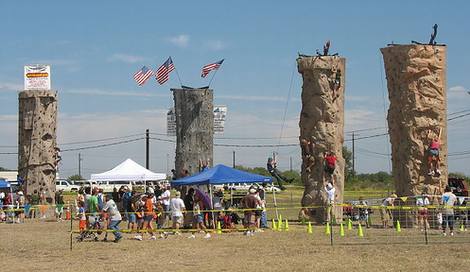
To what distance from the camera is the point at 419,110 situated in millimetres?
25719

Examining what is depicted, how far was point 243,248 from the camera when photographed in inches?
724

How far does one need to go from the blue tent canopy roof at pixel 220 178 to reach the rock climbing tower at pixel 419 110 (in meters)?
4.75

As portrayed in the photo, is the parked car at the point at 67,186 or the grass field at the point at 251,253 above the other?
the parked car at the point at 67,186

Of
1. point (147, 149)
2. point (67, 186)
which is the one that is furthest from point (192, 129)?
point (67, 186)

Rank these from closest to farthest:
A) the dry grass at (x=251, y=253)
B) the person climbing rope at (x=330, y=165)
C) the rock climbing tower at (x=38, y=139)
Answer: the dry grass at (x=251, y=253)
the person climbing rope at (x=330, y=165)
the rock climbing tower at (x=38, y=139)

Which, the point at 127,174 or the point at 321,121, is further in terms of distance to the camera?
the point at 127,174

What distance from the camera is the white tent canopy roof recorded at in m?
37.6

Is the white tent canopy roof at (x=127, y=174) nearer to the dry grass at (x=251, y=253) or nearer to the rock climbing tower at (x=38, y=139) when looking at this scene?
the rock climbing tower at (x=38, y=139)

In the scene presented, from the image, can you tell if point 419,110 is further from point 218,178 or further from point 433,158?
point 218,178

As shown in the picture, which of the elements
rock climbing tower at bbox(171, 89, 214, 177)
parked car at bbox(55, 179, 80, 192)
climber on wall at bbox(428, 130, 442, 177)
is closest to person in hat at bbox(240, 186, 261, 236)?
rock climbing tower at bbox(171, 89, 214, 177)

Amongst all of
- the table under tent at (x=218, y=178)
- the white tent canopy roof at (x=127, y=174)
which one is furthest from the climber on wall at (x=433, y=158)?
the white tent canopy roof at (x=127, y=174)

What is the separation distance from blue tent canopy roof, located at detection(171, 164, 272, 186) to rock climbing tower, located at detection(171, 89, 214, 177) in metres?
2.62

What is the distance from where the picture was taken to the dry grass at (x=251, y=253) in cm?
1489

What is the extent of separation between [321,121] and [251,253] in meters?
11.9
